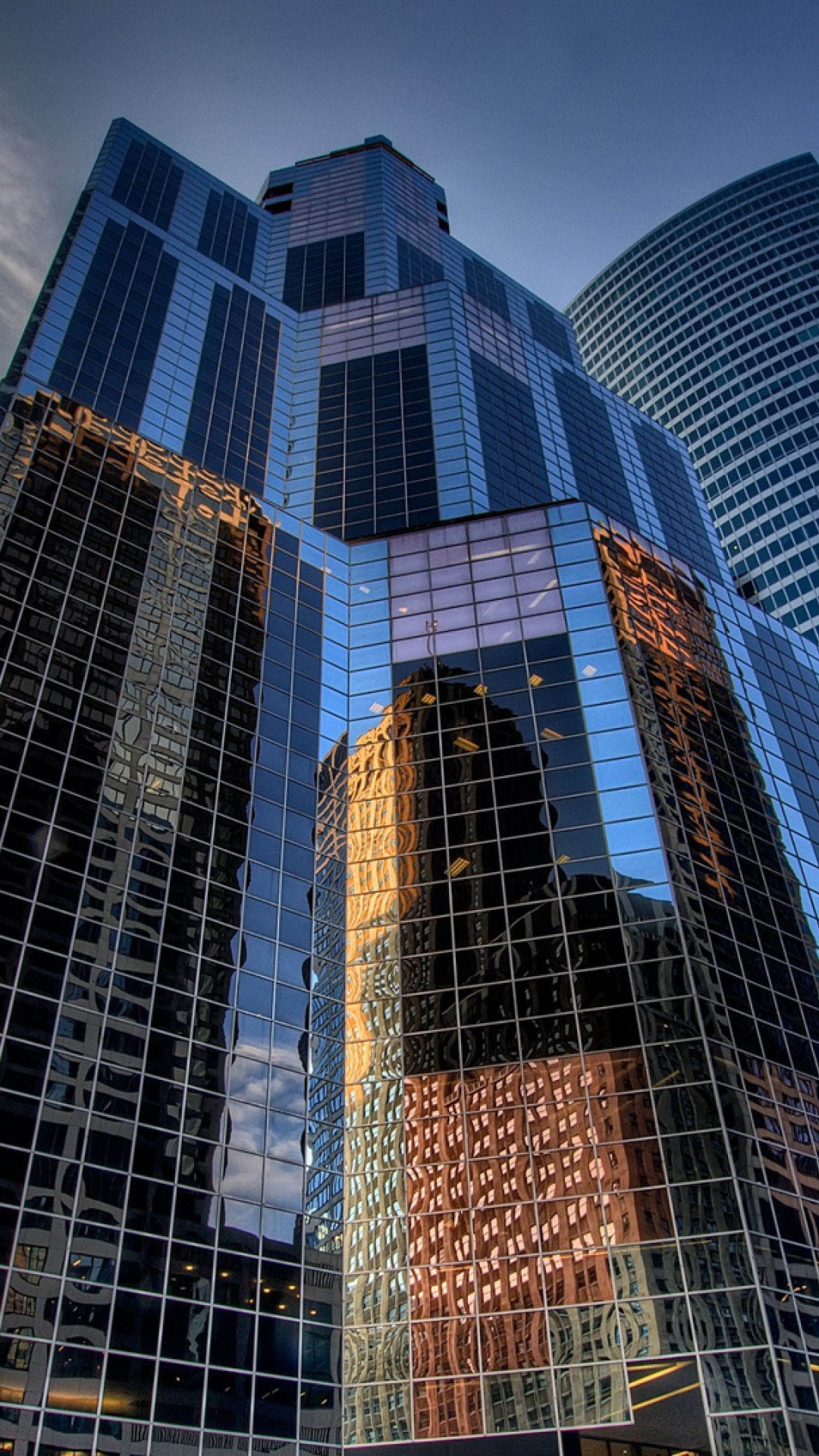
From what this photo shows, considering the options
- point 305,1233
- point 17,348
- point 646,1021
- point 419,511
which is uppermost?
point 17,348

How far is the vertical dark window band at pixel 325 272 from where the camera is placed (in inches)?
3743

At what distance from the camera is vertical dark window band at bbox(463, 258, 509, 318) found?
9725 centimetres

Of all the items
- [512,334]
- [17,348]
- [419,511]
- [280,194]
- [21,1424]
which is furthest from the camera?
[280,194]

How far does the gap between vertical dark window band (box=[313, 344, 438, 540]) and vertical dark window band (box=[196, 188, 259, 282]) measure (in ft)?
61.4

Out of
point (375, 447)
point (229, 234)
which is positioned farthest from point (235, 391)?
point (229, 234)

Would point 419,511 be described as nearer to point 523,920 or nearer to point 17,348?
point 17,348

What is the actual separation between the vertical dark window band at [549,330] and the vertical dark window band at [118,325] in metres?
31.3

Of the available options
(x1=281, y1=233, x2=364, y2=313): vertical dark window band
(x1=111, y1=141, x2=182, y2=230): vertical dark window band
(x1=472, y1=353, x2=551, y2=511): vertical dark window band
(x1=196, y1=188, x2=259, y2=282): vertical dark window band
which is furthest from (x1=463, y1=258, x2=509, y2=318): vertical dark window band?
(x1=111, y1=141, x2=182, y2=230): vertical dark window band

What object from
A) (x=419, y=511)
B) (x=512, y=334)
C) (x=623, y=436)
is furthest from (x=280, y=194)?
(x=419, y=511)

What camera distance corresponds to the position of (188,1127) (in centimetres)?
3416

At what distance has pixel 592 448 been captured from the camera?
91188mm

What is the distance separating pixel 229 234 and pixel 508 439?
127ft

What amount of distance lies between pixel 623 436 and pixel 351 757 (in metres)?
58.5

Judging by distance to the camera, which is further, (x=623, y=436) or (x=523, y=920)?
(x=623, y=436)
